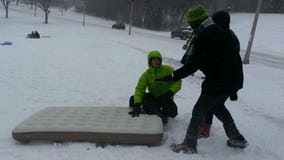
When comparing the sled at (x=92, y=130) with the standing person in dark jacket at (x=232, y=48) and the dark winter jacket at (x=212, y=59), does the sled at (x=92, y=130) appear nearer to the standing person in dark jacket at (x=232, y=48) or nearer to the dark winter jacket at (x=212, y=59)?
the dark winter jacket at (x=212, y=59)

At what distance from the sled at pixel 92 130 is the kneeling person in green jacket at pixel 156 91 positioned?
49cm

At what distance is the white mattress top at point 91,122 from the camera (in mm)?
5660

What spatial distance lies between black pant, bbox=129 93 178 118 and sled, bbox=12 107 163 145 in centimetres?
47

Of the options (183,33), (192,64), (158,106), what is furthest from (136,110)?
(183,33)

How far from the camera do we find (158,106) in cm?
678

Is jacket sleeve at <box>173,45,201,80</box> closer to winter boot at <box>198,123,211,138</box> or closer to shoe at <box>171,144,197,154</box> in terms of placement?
shoe at <box>171,144,197,154</box>

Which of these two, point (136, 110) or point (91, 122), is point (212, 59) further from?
point (91, 122)

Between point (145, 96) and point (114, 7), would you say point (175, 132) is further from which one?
point (114, 7)

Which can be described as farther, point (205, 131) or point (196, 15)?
point (205, 131)

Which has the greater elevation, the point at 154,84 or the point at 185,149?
the point at 154,84

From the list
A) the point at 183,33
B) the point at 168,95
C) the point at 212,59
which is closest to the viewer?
the point at 212,59

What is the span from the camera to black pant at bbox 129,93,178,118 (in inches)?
265

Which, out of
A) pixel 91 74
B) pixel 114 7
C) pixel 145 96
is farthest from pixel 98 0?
pixel 145 96

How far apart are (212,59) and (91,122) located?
2.17 metres
